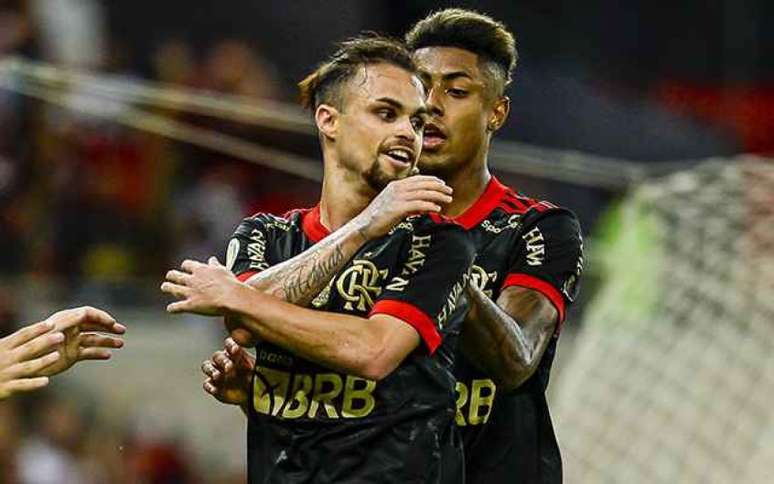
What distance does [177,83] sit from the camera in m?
9.70

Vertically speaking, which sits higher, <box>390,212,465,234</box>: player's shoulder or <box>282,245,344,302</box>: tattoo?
<box>390,212,465,234</box>: player's shoulder

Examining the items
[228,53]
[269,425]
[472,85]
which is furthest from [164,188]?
[269,425]

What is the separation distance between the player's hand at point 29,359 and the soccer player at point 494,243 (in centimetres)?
94

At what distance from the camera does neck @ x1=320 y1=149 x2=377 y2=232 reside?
12.0ft

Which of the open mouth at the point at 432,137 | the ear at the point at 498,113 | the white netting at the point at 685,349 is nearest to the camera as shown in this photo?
the open mouth at the point at 432,137

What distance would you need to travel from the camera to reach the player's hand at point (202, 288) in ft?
11.0

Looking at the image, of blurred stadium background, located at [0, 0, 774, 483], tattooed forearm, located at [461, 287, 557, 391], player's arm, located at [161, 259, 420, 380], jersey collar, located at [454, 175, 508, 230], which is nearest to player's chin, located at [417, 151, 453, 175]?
jersey collar, located at [454, 175, 508, 230]

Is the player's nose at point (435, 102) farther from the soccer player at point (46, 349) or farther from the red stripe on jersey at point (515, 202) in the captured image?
the soccer player at point (46, 349)

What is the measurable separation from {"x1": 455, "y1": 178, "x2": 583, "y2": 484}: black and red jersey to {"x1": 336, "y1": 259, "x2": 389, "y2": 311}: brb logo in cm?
55

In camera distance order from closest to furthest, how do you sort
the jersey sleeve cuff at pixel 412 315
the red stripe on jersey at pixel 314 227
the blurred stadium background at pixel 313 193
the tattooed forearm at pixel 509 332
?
the jersey sleeve cuff at pixel 412 315
the red stripe on jersey at pixel 314 227
the tattooed forearm at pixel 509 332
the blurred stadium background at pixel 313 193

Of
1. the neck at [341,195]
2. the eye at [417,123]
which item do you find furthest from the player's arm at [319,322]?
the eye at [417,123]

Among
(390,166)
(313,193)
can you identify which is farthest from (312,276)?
(313,193)

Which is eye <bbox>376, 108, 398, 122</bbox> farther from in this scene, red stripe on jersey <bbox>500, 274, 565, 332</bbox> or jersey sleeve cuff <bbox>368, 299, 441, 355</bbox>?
red stripe on jersey <bbox>500, 274, 565, 332</bbox>

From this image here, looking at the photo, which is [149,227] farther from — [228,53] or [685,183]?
[685,183]
